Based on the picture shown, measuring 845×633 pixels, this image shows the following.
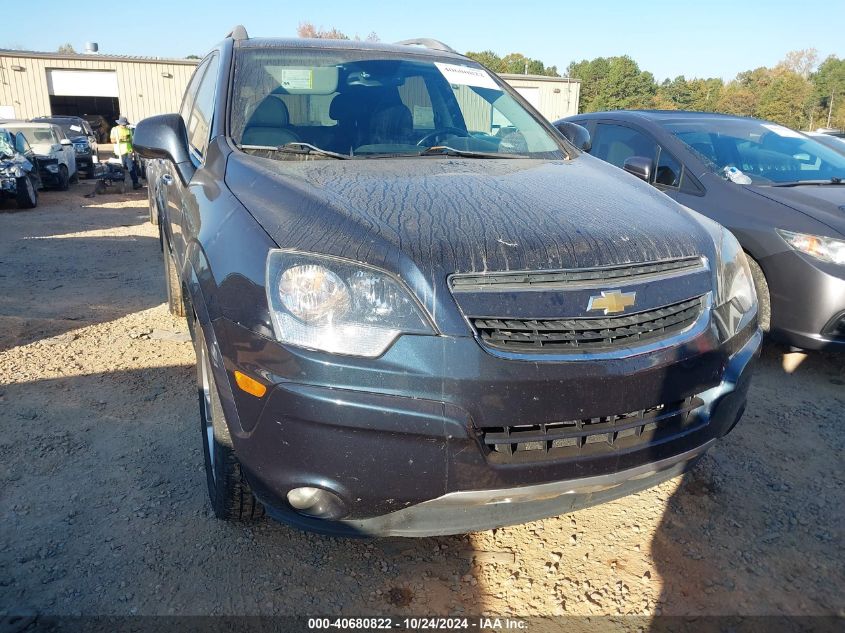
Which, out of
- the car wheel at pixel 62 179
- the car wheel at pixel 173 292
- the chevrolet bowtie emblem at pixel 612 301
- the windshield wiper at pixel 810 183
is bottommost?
the car wheel at pixel 62 179

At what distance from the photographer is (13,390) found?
352 centimetres

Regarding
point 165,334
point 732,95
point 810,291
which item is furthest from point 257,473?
point 732,95

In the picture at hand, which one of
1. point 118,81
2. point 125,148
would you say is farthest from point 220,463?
point 118,81

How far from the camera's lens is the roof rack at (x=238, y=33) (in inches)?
133

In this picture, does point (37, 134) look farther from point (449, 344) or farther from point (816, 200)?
point (449, 344)

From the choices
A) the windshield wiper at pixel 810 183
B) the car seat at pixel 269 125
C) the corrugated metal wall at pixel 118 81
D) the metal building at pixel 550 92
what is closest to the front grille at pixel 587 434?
the car seat at pixel 269 125

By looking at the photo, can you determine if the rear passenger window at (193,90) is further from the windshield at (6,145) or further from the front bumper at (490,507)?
the windshield at (6,145)

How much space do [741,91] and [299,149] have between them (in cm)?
7165

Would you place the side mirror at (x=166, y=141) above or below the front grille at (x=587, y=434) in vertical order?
above

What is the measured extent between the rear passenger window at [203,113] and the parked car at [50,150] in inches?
503

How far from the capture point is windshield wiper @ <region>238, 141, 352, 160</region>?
2.58 meters

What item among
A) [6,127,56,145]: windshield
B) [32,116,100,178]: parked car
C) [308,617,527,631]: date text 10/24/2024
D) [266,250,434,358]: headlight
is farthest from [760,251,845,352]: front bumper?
[32,116,100,178]: parked car

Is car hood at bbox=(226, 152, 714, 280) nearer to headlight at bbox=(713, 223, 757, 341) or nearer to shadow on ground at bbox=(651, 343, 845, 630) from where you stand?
headlight at bbox=(713, 223, 757, 341)

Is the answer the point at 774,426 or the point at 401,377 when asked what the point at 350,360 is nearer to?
the point at 401,377
